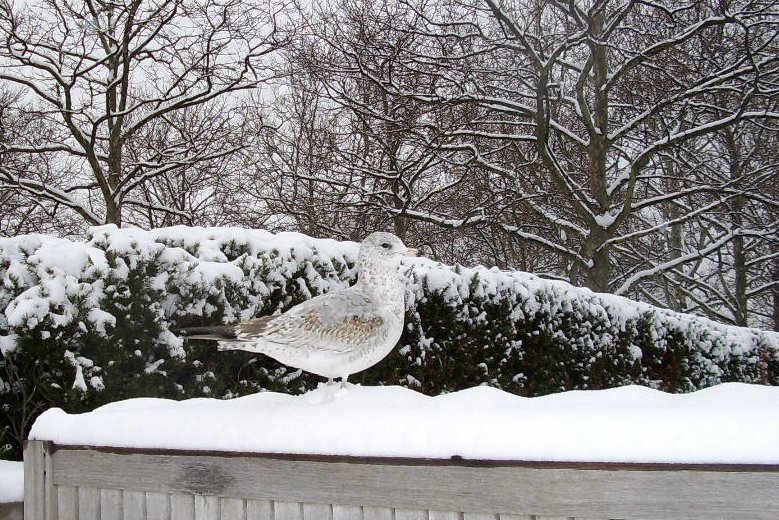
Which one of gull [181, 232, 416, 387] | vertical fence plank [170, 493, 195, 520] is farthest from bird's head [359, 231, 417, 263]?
vertical fence plank [170, 493, 195, 520]

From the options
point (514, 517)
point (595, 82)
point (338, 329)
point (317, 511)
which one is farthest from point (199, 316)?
point (595, 82)

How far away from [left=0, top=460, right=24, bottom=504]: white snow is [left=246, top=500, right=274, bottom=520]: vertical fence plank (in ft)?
4.28

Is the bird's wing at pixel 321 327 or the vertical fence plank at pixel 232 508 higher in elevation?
the bird's wing at pixel 321 327

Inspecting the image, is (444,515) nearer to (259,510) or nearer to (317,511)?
(317,511)

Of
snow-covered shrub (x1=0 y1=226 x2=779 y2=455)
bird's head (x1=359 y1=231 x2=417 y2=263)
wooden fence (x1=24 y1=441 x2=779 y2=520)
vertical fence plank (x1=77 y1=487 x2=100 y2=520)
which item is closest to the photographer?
wooden fence (x1=24 y1=441 x2=779 y2=520)

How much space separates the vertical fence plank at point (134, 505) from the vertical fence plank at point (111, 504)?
22 millimetres

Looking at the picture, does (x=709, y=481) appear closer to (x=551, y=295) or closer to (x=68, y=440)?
(x=68, y=440)

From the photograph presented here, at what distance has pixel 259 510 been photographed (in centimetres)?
248

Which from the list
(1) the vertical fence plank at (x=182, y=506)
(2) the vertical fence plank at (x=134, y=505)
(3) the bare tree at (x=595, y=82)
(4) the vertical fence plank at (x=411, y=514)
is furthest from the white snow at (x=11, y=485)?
(3) the bare tree at (x=595, y=82)

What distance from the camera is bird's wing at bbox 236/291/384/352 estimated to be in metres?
2.81

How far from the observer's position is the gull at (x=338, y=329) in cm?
281

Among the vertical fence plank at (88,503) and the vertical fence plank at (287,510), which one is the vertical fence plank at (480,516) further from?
the vertical fence plank at (88,503)

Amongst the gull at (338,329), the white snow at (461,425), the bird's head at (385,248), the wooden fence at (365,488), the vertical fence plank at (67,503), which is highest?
the bird's head at (385,248)

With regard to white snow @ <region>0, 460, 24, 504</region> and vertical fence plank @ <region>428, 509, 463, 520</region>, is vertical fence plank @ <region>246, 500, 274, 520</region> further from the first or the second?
white snow @ <region>0, 460, 24, 504</region>
